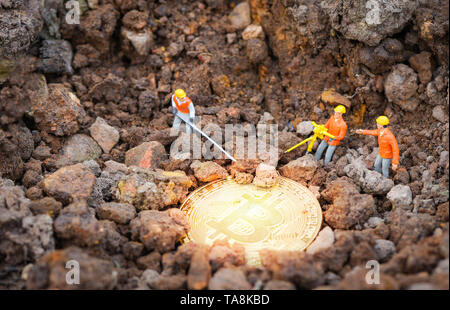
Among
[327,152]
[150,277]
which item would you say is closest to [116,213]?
[150,277]

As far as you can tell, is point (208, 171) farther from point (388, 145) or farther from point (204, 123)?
point (388, 145)

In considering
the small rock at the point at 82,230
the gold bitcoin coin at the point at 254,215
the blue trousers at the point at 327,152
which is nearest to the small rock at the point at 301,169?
the gold bitcoin coin at the point at 254,215

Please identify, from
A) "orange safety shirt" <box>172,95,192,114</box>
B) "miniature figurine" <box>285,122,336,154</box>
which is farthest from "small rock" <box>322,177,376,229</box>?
"orange safety shirt" <box>172,95,192,114</box>

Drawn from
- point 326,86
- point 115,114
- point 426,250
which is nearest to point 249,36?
point 326,86

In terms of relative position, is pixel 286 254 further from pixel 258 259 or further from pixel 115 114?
pixel 115 114

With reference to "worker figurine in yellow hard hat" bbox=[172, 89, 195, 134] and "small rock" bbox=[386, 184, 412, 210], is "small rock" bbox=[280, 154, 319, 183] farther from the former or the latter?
"worker figurine in yellow hard hat" bbox=[172, 89, 195, 134]

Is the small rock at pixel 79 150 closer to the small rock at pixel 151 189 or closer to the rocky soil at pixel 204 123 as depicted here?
the rocky soil at pixel 204 123
